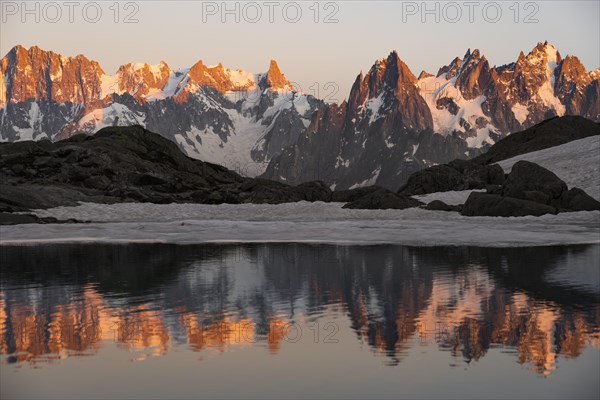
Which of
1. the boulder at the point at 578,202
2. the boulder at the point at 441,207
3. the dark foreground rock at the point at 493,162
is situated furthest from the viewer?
the dark foreground rock at the point at 493,162

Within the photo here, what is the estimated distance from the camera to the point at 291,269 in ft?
88.1

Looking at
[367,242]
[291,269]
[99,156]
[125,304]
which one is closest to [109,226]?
[367,242]

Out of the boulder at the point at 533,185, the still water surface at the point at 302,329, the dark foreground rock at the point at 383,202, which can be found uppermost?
the boulder at the point at 533,185

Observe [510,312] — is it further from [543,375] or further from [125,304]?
[125,304]

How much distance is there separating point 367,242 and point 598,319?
2232 cm

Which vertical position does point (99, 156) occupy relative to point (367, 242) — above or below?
above

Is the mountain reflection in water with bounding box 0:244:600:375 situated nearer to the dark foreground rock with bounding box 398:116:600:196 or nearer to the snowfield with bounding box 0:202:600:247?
the snowfield with bounding box 0:202:600:247

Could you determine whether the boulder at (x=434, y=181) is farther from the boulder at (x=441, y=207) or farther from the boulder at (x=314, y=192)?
the boulder at (x=441, y=207)

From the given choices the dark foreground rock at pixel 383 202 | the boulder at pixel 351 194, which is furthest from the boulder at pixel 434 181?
the dark foreground rock at pixel 383 202

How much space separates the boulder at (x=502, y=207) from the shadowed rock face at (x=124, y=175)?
38.5m

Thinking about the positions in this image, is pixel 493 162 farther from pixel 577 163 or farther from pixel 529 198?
pixel 529 198

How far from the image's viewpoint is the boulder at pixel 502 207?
59.7 metres

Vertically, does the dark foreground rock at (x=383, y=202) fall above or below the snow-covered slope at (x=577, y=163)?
below

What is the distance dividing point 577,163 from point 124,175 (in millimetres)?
55477
